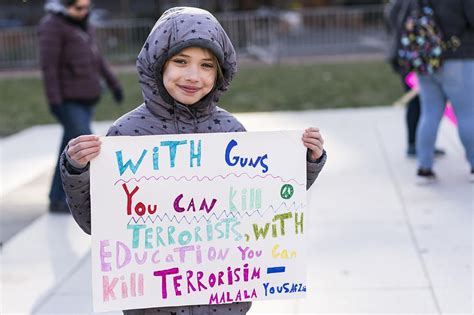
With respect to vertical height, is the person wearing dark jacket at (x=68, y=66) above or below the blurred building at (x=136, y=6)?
above

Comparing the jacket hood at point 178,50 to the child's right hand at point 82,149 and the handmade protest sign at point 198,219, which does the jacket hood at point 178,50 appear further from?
the child's right hand at point 82,149

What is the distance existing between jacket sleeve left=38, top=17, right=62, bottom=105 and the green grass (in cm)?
450

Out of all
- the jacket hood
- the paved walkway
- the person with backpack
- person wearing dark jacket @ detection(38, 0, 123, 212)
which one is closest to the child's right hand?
the jacket hood

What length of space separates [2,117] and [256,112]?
12.3 feet

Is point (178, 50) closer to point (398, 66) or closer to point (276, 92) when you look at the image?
point (398, 66)

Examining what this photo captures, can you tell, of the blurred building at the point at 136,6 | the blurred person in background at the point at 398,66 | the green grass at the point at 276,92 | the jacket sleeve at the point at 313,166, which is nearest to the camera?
the jacket sleeve at the point at 313,166

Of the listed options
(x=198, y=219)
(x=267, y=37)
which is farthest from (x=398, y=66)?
(x=267, y=37)

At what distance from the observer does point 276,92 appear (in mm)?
11969

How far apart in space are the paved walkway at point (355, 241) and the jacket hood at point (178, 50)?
168 cm

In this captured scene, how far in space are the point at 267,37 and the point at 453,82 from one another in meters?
12.0

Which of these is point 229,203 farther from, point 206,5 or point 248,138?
point 206,5

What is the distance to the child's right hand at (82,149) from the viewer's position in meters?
2.30

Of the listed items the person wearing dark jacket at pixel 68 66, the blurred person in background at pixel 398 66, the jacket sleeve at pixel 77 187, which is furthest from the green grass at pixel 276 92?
the jacket sleeve at pixel 77 187

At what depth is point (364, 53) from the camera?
1709cm
